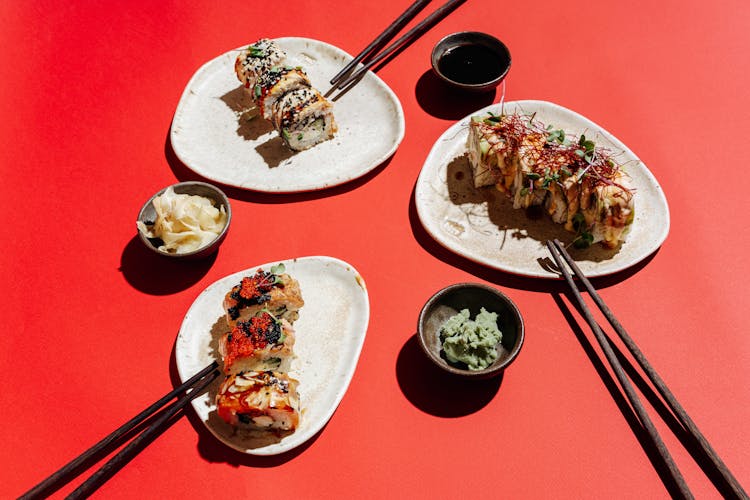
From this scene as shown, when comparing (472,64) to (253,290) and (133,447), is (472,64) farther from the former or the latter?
(133,447)

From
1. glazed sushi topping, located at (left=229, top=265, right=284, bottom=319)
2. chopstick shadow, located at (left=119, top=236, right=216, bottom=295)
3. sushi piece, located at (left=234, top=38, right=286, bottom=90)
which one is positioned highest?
sushi piece, located at (left=234, top=38, right=286, bottom=90)

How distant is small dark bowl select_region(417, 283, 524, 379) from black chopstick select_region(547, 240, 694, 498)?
1.40 feet

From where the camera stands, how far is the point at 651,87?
165 inches

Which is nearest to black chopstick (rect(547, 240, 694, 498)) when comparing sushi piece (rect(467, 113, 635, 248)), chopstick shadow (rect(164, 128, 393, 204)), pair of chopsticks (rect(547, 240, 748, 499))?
pair of chopsticks (rect(547, 240, 748, 499))

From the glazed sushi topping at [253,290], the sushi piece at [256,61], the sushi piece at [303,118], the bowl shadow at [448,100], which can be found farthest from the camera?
the bowl shadow at [448,100]

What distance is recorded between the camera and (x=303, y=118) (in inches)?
144

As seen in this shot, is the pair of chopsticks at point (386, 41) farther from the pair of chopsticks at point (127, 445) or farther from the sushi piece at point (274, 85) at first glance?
the pair of chopsticks at point (127, 445)

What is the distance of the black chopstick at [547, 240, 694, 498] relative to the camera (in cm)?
258

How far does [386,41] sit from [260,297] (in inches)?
97.4

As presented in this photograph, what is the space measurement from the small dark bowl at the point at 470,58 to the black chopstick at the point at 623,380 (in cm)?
143

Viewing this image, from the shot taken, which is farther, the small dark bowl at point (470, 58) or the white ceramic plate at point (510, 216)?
the small dark bowl at point (470, 58)

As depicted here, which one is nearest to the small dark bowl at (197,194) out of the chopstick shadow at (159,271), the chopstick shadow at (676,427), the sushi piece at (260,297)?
the chopstick shadow at (159,271)

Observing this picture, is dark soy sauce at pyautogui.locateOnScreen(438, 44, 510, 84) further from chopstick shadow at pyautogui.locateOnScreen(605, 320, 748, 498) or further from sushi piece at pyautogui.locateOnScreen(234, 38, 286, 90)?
chopstick shadow at pyautogui.locateOnScreen(605, 320, 748, 498)

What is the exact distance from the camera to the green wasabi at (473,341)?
281cm
